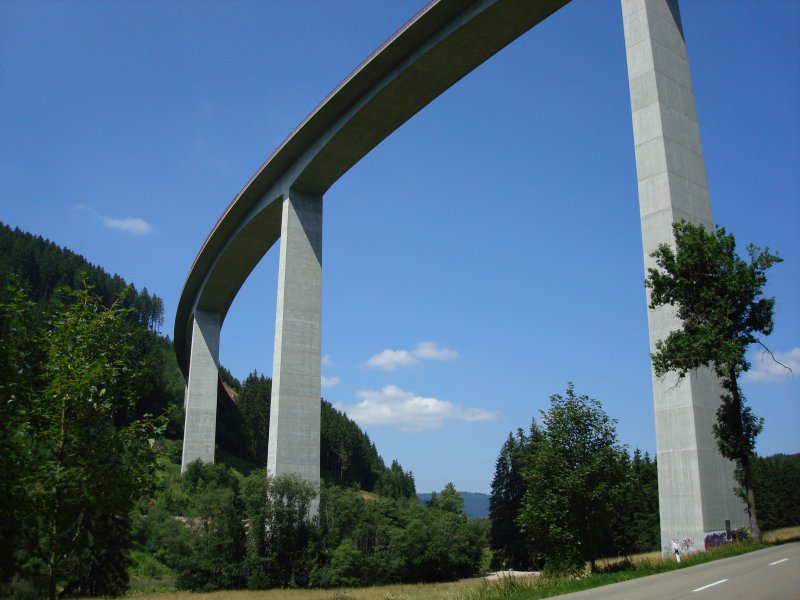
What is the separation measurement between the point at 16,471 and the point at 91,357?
172 centimetres

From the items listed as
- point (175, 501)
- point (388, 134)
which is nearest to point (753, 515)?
point (175, 501)

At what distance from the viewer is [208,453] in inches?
1980

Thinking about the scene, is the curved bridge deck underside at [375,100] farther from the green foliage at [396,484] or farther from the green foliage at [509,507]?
the green foliage at [396,484]

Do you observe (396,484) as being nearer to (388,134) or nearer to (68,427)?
(388,134)

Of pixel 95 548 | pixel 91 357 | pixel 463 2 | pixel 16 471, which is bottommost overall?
pixel 95 548

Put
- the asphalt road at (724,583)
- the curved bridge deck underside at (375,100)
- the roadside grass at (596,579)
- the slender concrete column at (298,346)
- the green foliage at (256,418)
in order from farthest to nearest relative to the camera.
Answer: the green foliage at (256,418), the slender concrete column at (298,346), the curved bridge deck underside at (375,100), the roadside grass at (596,579), the asphalt road at (724,583)

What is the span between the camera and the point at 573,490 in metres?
15.6

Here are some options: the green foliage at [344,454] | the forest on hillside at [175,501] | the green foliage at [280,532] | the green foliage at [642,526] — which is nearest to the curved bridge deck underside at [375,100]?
the forest on hillside at [175,501]

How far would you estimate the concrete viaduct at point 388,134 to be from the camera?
54.4ft

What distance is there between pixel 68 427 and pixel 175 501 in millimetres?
3881

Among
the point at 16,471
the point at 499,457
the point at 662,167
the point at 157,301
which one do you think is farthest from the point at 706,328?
the point at 157,301

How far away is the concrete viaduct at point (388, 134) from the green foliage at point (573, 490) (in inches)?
71.6

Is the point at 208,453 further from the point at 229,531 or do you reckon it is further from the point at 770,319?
the point at 770,319

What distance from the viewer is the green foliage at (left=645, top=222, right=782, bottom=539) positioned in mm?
15320
